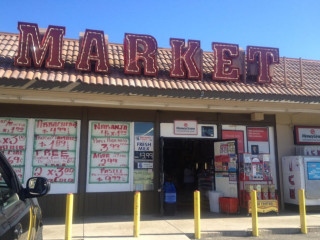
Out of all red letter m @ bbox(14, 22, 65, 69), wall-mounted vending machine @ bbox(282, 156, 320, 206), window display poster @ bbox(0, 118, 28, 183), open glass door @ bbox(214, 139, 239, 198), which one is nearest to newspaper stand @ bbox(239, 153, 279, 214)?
open glass door @ bbox(214, 139, 239, 198)

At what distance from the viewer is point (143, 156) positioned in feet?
33.2

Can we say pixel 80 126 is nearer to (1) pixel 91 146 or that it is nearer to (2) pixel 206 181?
(1) pixel 91 146

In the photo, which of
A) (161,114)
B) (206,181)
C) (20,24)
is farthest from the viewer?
(206,181)

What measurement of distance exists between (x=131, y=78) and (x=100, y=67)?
947 millimetres

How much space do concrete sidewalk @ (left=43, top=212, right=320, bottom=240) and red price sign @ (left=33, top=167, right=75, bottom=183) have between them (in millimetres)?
1167

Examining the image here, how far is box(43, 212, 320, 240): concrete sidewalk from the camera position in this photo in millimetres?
7082

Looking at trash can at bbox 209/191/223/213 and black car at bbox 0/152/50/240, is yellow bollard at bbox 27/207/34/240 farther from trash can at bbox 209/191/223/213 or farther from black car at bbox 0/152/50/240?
trash can at bbox 209/191/223/213

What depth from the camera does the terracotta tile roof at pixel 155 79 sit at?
27.8 feet

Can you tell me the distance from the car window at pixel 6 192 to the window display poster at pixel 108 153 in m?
6.28

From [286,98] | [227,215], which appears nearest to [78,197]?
[227,215]

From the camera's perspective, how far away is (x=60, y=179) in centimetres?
945

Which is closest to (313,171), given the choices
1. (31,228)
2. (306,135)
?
(306,135)

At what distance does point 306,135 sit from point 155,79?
5.96 m

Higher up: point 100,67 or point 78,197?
point 100,67
